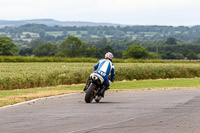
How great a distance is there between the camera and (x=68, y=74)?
31906mm

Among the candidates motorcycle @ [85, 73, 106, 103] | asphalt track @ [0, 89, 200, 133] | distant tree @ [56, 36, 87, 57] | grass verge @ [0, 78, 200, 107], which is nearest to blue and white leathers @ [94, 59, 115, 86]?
motorcycle @ [85, 73, 106, 103]

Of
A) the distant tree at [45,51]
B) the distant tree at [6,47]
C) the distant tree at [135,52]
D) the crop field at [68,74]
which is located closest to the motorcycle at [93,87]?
the crop field at [68,74]

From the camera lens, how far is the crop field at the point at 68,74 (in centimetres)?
2709

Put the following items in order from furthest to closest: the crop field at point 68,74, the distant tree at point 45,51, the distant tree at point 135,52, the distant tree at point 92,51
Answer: the distant tree at point 135,52, the distant tree at point 92,51, the distant tree at point 45,51, the crop field at point 68,74

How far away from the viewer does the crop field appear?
27.1 meters

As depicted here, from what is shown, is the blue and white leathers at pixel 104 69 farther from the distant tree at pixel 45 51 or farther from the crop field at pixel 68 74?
the distant tree at pixel 45 51

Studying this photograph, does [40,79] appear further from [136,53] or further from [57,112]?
[136,53]

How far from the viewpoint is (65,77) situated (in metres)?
31.3

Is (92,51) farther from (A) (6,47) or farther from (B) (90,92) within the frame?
(B) (90,92)

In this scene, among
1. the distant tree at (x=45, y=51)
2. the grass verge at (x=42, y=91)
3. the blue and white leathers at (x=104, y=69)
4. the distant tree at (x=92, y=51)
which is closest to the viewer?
the blue and white leathers at (x=104, y=69)

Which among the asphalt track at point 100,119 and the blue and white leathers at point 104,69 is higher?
the blue and white leathers at point 104,69

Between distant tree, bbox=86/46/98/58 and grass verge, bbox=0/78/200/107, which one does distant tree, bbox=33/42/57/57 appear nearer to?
distant tree, bbox=86/46/98/58

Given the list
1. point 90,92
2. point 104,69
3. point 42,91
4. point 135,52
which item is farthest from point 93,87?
point 135,52

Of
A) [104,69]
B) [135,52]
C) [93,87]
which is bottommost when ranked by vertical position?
[135,52]
